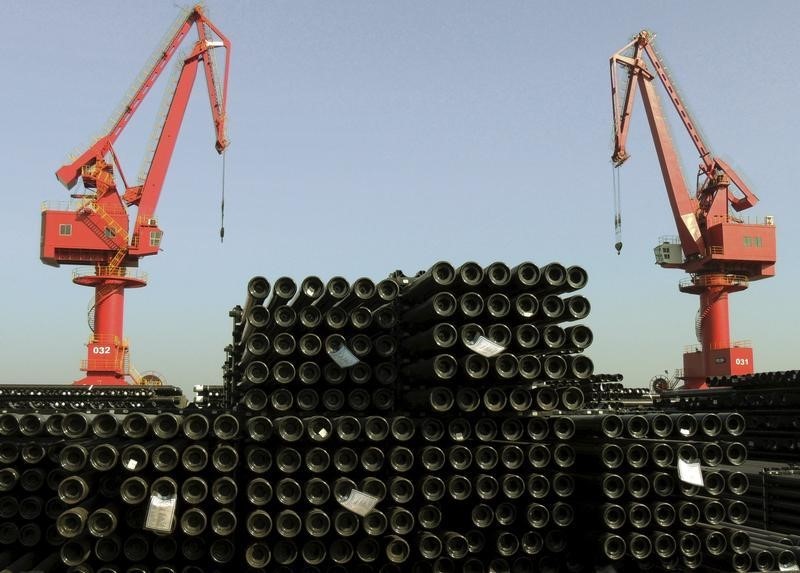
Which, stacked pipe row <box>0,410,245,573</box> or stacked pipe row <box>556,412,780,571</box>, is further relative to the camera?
stacked pipe row <box>556,412,780,571</box>

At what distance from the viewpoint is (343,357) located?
6852mm

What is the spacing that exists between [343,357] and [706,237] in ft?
104

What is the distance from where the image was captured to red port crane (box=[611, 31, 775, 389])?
34.2m

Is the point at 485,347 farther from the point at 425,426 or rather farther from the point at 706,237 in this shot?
the point at 706,237

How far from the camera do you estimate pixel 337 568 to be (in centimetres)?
630

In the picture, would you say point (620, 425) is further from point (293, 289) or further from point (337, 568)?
point (293, 289)

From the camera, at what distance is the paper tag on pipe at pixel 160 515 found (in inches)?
236

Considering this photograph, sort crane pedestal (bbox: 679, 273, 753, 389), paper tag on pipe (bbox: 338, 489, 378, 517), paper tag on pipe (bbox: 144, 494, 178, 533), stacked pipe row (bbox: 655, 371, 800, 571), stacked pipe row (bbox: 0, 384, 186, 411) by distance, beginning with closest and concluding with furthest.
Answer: paper tag on pipe (bbox: 144, 494, 178, 533)
paper tag on pipe (bbox: 338, 489, 378, 517)
stacked pipe row (bbox: 655, 371, 800, 571)
stacked pipe row (bbox: 0, 384, 186, 411)
crane pedestal (bbox: 679, 273, 753, 389)

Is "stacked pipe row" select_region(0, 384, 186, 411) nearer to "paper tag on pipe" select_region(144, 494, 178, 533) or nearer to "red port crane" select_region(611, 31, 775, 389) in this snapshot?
"paper tag on pipe" select_region(144, 494, 178, 533)

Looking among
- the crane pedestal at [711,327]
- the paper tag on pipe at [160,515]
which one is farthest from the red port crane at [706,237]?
the paper tag on pipe at [160,515]

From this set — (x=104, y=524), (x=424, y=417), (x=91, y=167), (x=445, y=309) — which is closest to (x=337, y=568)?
(x=424, y=417)

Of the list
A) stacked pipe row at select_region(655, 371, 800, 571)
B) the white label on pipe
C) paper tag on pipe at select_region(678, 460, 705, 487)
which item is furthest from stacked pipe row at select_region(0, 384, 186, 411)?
paper tag on pipe at select_region(678, 460, 705, 487)

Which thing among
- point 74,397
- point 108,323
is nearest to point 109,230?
point 108,323

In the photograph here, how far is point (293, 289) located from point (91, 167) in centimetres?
2843
